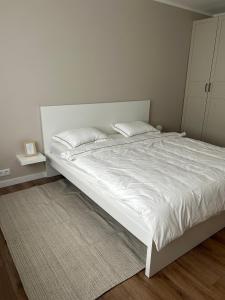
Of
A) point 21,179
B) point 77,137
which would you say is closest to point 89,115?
point 77,137

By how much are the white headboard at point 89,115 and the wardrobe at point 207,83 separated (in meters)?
1.00

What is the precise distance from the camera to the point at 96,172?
2004mm

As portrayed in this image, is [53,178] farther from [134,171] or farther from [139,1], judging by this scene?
[139,1]

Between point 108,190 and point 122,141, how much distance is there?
1085 millimetres

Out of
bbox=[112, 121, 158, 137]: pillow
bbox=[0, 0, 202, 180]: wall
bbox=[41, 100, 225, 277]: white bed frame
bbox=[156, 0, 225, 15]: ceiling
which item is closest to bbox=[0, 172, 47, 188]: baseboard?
bbox=[0, 0, 202, 180]: wall

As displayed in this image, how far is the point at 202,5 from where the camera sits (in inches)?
140

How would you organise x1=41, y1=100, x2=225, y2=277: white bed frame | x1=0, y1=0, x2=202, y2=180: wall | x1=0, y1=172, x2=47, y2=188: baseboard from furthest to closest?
x1=0, y1=172, x2=47, y2=188: baseboard
x1=0, y1=0, x2=202, y2=180: wall
x1=41, y1=100, x2=225, y2=277: white bed frame

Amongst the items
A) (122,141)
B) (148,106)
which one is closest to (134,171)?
(122,141)

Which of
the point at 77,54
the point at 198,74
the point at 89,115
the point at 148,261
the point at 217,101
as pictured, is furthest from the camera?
the point at 198,74

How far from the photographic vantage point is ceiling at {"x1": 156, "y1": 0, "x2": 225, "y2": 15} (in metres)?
3.40

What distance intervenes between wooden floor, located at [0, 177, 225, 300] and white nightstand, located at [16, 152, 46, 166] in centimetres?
101

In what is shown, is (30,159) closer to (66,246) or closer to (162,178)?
(66,246)

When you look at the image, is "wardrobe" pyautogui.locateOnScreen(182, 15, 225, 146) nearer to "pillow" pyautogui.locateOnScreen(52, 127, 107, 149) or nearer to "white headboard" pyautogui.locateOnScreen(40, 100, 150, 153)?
"white headboard" pyautogui.locateOnScreen(40, 100, 150, 153)

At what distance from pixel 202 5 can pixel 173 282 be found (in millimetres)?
3951
